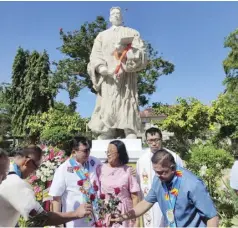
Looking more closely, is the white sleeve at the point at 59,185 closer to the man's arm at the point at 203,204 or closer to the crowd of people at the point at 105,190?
the crowd of people at the point at 105,190

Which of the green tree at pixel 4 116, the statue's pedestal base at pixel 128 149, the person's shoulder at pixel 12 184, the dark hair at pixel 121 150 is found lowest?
the person's shoulder at pixel 12 184

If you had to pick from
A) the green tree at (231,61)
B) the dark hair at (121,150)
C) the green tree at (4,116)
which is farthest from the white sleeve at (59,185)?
the green tree at (4,116)

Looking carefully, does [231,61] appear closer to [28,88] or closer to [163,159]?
[28,88]

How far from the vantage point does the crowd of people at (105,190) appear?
6.24 ft

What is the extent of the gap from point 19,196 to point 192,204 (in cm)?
108

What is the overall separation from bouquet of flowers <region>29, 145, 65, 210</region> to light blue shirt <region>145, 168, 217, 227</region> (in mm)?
2101

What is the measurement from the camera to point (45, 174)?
3.85 meters

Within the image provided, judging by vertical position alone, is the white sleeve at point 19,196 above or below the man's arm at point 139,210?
above

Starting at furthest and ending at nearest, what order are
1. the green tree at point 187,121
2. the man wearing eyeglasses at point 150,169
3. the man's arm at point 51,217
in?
the green tree at point 187,121 → the man wearing eyeglasses at point 150,169 → the man's arm at point 51,217

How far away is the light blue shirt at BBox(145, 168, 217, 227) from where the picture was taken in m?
2.04

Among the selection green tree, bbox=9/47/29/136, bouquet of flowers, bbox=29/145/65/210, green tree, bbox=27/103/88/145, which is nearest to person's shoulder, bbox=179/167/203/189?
bouquet of flowers, bbox=29/145/65/210

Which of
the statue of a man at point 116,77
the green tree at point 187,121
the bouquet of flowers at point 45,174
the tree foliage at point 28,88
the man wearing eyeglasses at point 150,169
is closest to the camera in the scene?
the man wearing eyeglasses at point 150,169

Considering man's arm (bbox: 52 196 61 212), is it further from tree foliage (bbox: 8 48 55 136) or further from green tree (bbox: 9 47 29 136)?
green tree (bbox: 9 47 29 136)

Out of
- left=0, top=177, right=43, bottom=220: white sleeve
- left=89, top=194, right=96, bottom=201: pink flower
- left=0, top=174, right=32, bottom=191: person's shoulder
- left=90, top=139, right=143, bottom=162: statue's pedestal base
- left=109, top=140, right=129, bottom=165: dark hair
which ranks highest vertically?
left=90, top=139, right=143, bottom=162: statue's pedestal base
